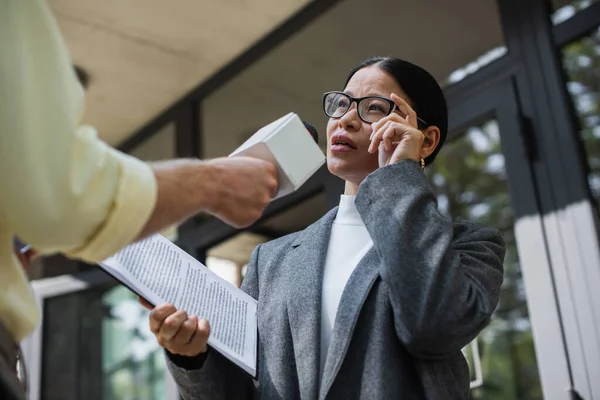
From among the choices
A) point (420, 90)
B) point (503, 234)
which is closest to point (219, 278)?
point (420, 90)

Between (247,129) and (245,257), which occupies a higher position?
(247,129)

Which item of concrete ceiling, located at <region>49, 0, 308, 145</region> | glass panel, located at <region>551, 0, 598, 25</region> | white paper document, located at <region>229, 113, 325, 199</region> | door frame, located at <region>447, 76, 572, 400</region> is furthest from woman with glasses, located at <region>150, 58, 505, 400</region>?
concrete ceiling, located at <region>49, 0, 308, 145</region>

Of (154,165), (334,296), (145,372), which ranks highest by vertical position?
(154,165)

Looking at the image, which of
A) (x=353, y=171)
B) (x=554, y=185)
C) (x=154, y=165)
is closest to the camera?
(x=154, y=165)

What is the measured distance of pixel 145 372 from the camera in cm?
369

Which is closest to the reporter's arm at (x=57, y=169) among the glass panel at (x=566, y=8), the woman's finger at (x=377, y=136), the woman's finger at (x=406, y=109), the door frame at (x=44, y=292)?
the woman's finger at (x=377, y=136)

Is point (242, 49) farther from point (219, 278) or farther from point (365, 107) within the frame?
point (219, 278)

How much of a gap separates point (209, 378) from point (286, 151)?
0.44 metres

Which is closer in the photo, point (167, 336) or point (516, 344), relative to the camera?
point (167, 336)

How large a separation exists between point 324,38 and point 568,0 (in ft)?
3.77

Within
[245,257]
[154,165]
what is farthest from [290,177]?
[245,257]

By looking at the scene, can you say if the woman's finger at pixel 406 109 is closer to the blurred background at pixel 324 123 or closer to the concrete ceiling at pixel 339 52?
the blurred background at pixel 324 123

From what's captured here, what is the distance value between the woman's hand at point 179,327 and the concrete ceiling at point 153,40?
2.25 metres

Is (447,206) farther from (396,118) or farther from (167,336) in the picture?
(167,336)
